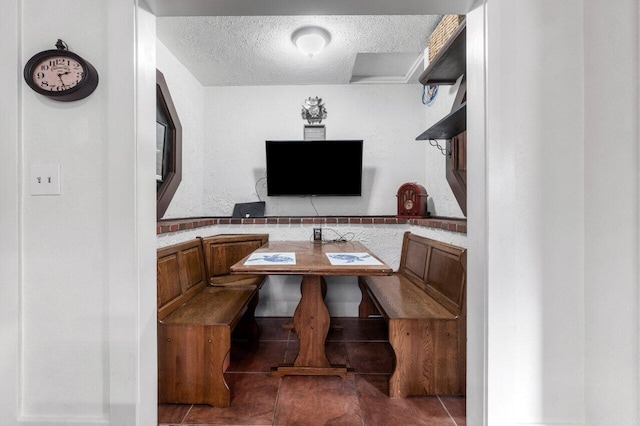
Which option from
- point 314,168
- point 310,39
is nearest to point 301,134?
point 314,168

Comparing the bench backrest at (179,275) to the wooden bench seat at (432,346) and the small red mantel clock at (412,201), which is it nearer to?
the wooden bench seat at (432,346)

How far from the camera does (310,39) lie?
8.21ft

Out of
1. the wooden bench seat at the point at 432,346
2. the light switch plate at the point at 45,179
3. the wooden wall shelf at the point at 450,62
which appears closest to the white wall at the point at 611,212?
the wooden wall shelf at the point at 450,62

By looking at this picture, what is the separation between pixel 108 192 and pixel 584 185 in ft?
6.32

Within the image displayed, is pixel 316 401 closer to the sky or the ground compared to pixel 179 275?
closer to the ground

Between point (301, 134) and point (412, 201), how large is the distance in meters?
1.49

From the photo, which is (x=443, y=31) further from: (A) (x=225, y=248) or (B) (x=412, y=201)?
(A) (x=225, y=248)

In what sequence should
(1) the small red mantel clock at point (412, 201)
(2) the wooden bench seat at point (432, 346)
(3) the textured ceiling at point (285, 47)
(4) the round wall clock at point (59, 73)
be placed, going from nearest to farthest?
(4) the round wall clock at point (59, 73) → (2) the wooden bench seat at point (432, 346) → (3) the textured ceiling at point (285, 47) → (1) the small red mantel clock at point (412, 201)

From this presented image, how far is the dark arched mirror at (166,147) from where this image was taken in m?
2.54

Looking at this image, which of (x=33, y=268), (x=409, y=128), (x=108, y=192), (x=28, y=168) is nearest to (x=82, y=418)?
(x=33, y=268)

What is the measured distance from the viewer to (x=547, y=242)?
1.21 meters

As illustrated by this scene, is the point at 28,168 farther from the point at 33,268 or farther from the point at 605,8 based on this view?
the point at 605,8

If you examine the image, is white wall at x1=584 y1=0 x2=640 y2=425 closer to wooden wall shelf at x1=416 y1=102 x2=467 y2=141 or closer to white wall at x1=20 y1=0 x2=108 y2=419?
wooden wall shelf at x1=416 y1=102 x2=467 y2=141

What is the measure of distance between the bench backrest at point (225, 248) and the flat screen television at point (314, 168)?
569 mm
